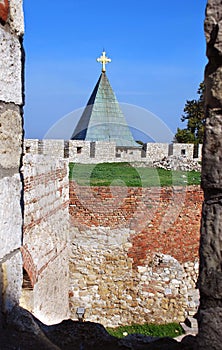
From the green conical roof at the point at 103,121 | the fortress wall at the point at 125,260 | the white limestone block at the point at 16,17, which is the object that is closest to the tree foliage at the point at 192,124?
the green conical roof at the point at 103,121

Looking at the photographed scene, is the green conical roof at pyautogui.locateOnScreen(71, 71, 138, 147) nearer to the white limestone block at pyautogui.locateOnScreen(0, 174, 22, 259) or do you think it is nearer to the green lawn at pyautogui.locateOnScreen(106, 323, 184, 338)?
the green lawn at pyautogui.locateOnScreen(106, 323, 184, 338)

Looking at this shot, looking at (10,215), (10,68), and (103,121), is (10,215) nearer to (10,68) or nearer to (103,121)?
(10,68)

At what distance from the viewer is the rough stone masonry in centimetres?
147

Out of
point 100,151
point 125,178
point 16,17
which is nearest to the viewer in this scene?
point 16,17

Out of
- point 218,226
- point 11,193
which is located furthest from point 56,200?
point 218,226

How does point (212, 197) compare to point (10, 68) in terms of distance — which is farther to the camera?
point (10, 68)

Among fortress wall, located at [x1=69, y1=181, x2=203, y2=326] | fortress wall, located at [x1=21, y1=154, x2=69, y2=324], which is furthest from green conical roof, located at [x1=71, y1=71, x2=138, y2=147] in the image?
fortress wall, located at [x1=21, y1=154, x2=69, y2=324]

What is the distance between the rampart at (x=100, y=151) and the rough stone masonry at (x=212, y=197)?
1157cm

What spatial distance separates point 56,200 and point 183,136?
16909 mm

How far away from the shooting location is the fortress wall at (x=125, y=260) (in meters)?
7.25

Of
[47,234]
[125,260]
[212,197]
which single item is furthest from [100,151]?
[212,197]

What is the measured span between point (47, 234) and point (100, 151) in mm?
8808

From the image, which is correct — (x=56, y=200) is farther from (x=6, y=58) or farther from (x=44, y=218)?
(x=6, y=58)

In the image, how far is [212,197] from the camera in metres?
1.50
